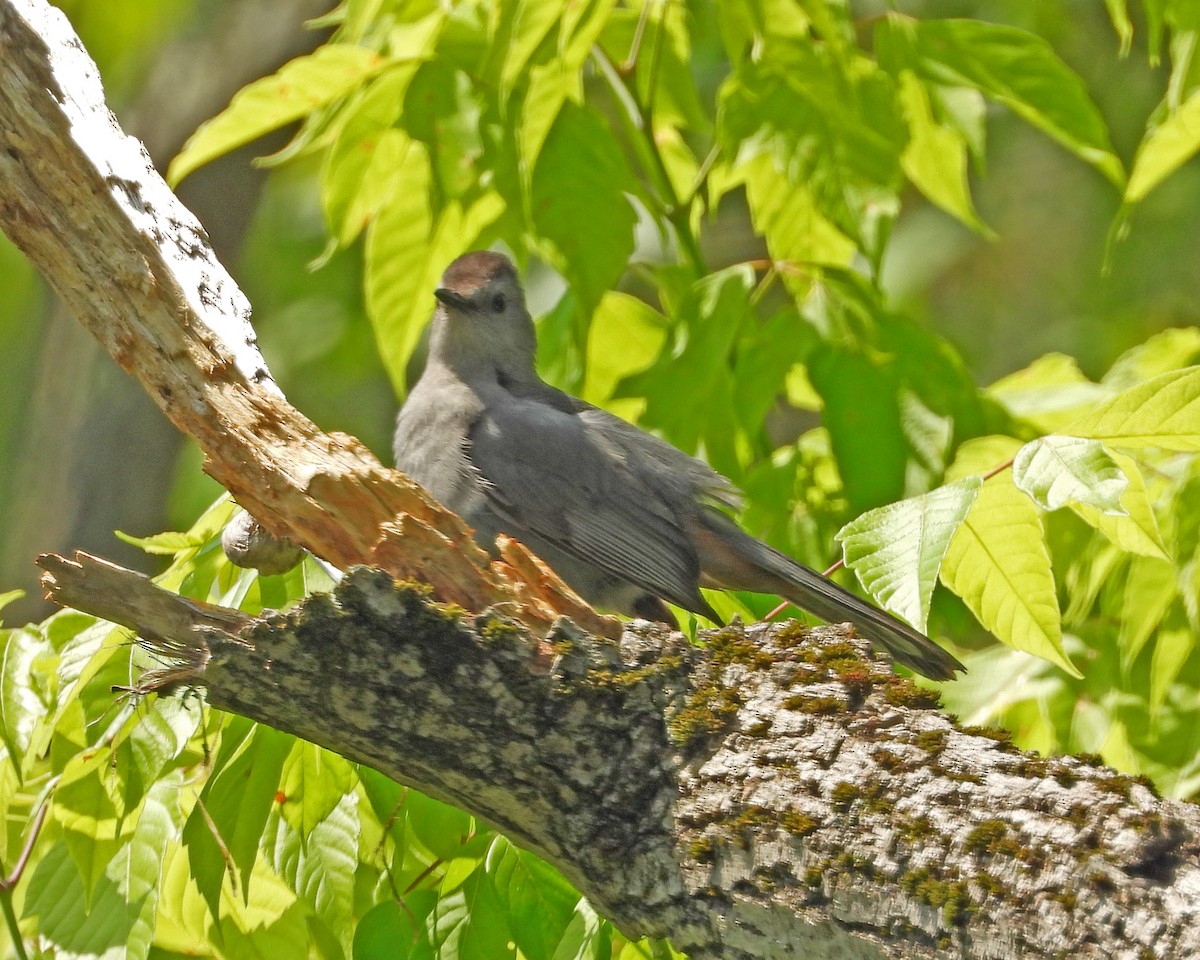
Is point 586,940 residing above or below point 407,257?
below

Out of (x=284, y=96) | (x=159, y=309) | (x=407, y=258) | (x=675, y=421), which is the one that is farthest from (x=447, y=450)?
(x=159, y=309)

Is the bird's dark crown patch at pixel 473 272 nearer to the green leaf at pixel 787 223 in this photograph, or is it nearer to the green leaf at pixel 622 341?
the green leaf at pixel 622 341

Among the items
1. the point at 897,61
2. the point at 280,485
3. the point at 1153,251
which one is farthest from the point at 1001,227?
the point at 280,485

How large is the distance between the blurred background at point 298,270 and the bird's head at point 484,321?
1680mm

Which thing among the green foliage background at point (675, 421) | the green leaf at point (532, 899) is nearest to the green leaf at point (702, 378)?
the green foliage background at point (675, 421)

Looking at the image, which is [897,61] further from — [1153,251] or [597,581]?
[1153,251]

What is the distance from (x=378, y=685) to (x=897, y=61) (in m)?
2.06

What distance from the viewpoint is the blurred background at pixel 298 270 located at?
6059 millimetres

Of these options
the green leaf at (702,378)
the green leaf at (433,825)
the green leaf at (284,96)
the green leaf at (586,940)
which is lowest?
the green leaf at (586,940)

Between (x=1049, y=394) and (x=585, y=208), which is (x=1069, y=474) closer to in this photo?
(x=585, y=208)

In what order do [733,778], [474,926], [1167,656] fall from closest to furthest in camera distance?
1. [733,778]
2. [474,926]
3. [1167,656]

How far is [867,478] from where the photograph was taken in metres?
2.88

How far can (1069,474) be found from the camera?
6.44ft

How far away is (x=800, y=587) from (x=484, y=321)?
1.50m
